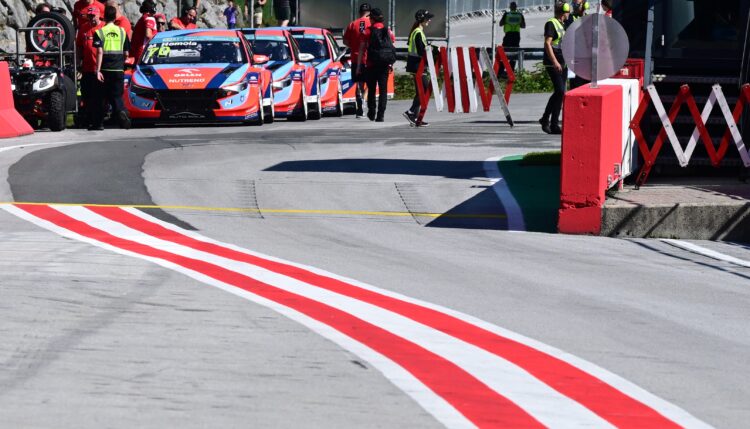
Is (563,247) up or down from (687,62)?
down

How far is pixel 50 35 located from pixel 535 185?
13103mm

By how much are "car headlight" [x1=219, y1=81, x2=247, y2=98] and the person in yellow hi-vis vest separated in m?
1.48

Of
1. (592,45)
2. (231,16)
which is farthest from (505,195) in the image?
(231,16)

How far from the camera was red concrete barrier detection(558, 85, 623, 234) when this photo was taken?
11664 millimetres

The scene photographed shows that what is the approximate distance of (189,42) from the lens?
2336 centimetres

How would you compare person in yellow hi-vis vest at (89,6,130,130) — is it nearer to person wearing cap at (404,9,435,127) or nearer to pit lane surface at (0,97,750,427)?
person wearing cap at (404,9,435,127)

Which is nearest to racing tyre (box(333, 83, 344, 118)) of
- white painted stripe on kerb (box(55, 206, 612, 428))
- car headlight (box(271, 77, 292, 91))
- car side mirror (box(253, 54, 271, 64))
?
car headlight (box(271, 77, 292, 91))

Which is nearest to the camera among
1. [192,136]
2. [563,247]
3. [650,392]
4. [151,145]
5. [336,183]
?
[650,392]

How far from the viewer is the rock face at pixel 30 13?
111 feet

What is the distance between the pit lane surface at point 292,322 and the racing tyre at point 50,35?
820cm

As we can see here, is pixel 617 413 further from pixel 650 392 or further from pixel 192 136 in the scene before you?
pixel 192 136

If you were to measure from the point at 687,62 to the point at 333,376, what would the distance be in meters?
9.11

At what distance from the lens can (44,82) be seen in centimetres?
2138

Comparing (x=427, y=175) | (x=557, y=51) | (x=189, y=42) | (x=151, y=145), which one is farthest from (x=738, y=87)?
(x=189, y=42)
